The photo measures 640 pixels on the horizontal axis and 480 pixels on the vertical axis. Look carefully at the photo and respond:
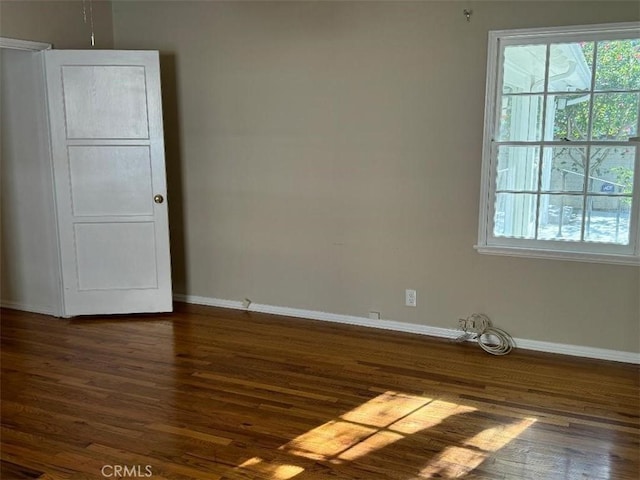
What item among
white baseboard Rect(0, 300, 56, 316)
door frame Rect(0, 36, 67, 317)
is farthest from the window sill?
white baseboard Rect(0, 300, 56, 316)

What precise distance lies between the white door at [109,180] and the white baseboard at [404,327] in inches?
17.4

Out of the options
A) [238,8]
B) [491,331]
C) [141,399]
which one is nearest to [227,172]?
[238,8]

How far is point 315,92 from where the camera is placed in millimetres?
4156

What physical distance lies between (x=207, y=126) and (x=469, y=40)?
209cm

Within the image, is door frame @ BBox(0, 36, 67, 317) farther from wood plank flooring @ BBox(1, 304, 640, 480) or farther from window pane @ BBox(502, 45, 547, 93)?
window pane @ BBox(502, 45, 547, 93)

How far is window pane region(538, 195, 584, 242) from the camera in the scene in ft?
11.8

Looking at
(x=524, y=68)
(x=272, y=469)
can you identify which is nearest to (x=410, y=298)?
(x=524, y=68)

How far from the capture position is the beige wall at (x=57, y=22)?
13.1 feet

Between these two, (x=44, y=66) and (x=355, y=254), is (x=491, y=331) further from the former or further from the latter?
(x=44, y=66)

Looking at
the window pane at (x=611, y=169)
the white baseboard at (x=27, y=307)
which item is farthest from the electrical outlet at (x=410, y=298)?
the white baseboard at (x=27, y=307)

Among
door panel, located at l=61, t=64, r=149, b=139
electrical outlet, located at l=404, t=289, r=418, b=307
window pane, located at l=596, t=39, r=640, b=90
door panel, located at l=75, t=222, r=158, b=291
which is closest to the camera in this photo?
window pane, located at l=596, t=39, r=640, b=90

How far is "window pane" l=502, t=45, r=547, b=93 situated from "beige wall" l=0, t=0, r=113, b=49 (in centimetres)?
316

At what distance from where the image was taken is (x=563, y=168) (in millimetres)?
3602

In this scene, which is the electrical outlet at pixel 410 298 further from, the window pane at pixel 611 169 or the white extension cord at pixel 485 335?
the window pane at pixel 611 169
